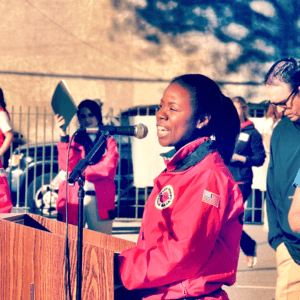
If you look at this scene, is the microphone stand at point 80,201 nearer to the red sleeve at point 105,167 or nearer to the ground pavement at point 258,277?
the red sleeve at point 105,167

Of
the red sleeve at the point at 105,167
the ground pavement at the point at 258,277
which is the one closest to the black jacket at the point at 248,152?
the ground pavement at the point at 258,277

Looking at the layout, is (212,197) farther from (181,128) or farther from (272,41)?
(272,41)

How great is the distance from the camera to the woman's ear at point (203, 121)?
2486 mm

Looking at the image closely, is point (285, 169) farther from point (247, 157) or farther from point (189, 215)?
point (247, 157)

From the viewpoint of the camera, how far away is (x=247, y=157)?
690 cm

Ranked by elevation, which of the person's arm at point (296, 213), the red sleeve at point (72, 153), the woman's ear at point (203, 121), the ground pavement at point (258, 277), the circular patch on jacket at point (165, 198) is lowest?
the ground pavement at point (258, 277)

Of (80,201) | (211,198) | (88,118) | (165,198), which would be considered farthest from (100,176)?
(211,198)

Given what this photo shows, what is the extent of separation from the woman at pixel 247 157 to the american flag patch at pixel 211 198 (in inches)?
185

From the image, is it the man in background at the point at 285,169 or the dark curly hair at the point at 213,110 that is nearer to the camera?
the dark curly hair at the point at 213,110

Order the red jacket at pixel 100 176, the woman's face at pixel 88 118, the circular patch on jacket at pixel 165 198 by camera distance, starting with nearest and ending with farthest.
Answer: the circular patch on jacket at pixel 165 198 < the red jacket at pixel 100 176 < the woman's face at pixel 88 118

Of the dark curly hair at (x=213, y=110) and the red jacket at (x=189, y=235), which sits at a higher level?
the dark curly hair at (x=213, y=110)

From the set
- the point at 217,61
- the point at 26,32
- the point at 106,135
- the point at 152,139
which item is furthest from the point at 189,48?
the point at 106,135

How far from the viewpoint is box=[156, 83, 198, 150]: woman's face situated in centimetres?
247

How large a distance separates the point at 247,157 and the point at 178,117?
4553mm
